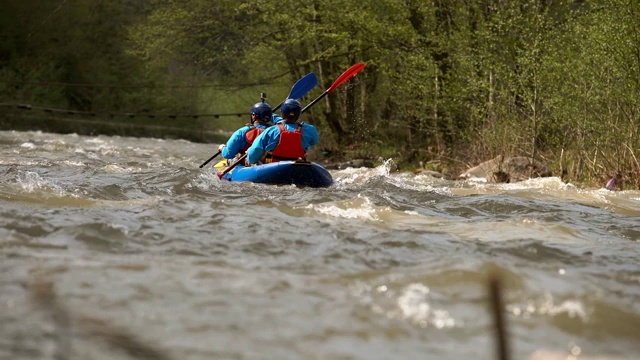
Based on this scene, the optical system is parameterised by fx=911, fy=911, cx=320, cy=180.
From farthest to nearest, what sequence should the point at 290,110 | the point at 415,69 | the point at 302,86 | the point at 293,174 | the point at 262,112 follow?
the point at 415,69 < the point at 302,86 < the point at 262,112 < the point at 290,110 < the point at 293,174

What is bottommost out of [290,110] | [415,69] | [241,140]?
[241,140]

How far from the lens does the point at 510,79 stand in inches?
557

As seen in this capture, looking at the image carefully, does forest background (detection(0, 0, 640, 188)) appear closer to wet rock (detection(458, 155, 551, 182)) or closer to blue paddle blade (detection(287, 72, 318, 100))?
wet rock (detection(458, 155, 551, 182))

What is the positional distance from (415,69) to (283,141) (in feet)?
25.0

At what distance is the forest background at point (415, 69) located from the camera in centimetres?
1195

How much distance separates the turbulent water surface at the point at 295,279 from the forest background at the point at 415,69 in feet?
16.8

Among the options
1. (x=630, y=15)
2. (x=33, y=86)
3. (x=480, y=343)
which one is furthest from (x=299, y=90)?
(x=33, y=86)

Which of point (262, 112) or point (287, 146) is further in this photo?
point (262, 112)

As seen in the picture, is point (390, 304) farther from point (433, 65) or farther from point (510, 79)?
point (433, 65)

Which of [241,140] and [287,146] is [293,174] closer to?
[287,146]

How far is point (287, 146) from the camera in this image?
948 centimetres

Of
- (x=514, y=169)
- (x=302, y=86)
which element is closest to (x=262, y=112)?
(x=302, y=86)

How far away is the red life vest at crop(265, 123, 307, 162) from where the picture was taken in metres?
9.45

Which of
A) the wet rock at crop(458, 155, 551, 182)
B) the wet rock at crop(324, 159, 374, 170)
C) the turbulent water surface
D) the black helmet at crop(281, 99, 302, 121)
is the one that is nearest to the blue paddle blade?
the wet rock at crop(458, 155, 551, 182)
